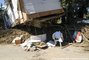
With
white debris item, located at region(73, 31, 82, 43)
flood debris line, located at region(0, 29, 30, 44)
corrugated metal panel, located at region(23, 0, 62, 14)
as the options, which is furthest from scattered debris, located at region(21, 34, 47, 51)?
white debris item, located at region(73, 31, 82, 43)

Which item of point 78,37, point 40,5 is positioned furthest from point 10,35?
point 78,37

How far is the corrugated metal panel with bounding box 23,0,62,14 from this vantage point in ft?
21.8

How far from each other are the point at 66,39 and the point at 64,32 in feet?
2.66

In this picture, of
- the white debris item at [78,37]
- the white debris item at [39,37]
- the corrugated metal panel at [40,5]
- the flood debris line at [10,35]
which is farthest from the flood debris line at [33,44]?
the white debris item at [78,37]

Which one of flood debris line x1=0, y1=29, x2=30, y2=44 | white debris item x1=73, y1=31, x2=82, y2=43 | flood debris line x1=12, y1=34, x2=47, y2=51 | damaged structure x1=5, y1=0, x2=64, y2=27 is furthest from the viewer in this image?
flood debris line x1=0, y1=29, x2=30, y2=44

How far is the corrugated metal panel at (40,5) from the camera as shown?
665cm

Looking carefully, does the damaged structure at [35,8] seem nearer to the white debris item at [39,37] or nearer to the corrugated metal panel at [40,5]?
the corrugated metal panel at [40,5]

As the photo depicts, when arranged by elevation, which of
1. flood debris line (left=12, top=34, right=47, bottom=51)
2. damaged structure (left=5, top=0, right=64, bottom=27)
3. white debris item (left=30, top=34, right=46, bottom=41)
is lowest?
flood debris line (left=12, top=34, right=47, bottom=51)

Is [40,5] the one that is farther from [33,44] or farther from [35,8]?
[33,44]

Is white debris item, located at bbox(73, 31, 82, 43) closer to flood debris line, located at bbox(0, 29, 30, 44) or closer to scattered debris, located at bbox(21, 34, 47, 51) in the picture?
scattered debris, located at bbox(21, 34, 47, 51)

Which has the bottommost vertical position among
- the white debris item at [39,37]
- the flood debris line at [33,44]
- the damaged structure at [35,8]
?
the flood debris line at [33,44]

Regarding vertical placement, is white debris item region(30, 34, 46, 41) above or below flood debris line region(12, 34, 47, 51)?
above

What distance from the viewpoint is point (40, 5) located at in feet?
23.6

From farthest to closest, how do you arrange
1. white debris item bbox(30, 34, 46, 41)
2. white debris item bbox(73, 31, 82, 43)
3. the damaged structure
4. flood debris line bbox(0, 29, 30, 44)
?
flood debris line bbox(0, 29, 30, 44) < white debris item bbox(30, 34, 46, 41) < white debris item bbox(73, 31, 82, 43) < the damaged structure
